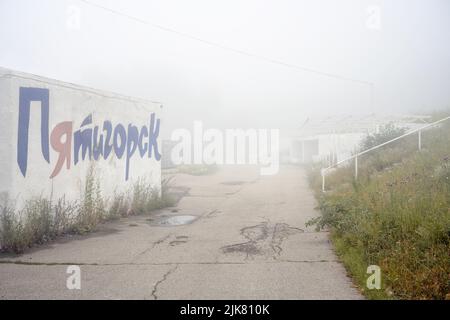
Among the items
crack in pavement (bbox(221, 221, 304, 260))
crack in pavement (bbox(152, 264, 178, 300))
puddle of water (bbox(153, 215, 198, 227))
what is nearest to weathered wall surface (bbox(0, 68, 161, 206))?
puddle of water (bbox(153, 215, 198, 227))

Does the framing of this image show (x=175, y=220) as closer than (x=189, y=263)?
No

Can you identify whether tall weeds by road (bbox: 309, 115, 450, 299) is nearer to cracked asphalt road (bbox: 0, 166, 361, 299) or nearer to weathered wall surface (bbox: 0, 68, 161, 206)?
cracked asphalt road (bbox: 0, 166, 361, 299)

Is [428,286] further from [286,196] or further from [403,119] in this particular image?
[403,119]

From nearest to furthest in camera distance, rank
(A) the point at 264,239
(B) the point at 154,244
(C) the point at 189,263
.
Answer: (C) the point at 189,263, (B) the point at 154,244, (A) the point at 264,239

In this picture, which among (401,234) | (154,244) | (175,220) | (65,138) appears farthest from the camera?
(175,220)

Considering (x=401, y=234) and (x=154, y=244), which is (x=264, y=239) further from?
(x=401, y=234)

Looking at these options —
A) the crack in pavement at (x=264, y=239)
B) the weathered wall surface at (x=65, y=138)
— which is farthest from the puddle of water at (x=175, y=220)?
the crack in pavement at (x=264, y=239)

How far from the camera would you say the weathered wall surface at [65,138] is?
23.9ft

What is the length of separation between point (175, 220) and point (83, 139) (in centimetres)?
314

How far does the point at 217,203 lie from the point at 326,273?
881 cm

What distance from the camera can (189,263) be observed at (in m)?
6.20

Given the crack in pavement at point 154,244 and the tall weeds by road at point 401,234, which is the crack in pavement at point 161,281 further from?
the tall weeds by road at point 401,234

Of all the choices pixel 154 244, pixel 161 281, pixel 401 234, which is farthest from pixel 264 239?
pixel 161 281

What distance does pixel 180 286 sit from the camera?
200 inches
